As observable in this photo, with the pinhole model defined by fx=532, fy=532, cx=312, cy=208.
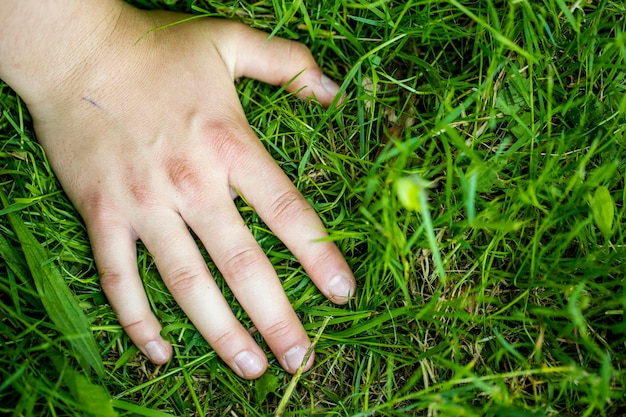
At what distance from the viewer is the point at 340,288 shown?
150 cm

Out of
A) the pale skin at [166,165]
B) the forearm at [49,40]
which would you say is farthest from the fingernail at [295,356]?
the forearm at [49,40]

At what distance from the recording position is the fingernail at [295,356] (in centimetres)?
149

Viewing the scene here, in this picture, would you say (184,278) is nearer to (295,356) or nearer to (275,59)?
(295,356)

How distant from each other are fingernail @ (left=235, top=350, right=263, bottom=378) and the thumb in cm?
79

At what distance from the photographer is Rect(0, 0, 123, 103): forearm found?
1.48 m

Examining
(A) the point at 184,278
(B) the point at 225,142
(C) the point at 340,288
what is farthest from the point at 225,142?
(C) the point at 340,288

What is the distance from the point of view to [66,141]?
159 centimetres

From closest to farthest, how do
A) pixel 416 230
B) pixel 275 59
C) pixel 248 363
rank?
pixel 416 230 < pixel 248 363 < pixel 275 59

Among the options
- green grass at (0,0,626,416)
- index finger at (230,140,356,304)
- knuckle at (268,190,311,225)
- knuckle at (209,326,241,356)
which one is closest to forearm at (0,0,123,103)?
green grass at (0,0,626,416)

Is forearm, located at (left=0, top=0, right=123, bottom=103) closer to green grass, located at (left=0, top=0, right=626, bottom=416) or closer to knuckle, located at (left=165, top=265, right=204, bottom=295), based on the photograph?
green grass, located at (left=0, top=0, right=626, bottom=416)

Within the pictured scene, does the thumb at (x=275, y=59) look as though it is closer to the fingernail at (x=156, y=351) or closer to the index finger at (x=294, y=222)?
the index finger at (x=294, y=222)

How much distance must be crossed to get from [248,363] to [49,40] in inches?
42.8

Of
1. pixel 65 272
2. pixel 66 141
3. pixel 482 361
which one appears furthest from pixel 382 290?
pixel 66 141

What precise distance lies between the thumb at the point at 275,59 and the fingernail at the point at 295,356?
2.45 ft
